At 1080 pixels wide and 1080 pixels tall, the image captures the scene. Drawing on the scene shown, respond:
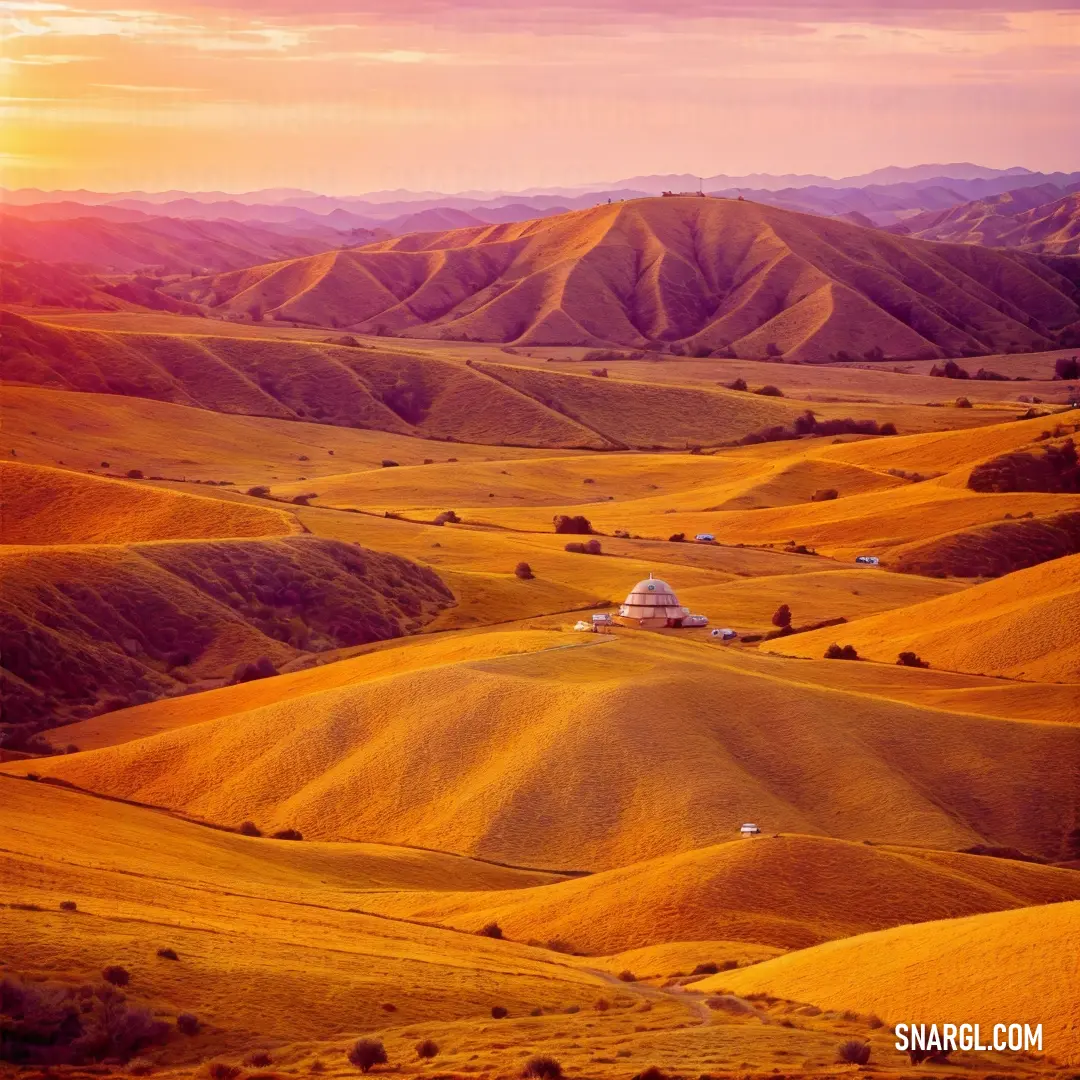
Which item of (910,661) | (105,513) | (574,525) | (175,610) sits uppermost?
(574,525)

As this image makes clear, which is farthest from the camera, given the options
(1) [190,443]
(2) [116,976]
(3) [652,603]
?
(1) [190,443]

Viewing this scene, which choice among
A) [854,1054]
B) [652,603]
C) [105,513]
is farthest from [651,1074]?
[105,513]

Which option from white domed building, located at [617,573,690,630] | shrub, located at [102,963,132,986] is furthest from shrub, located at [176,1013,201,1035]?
white domed building, located at [617,573,690,630]

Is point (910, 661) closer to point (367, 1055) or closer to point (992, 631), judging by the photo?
point (992, 631)

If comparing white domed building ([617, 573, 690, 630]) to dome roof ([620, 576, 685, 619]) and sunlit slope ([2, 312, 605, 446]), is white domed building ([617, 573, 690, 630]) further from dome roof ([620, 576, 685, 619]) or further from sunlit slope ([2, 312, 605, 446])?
sunlit slope ([2, 312, 605, 446])

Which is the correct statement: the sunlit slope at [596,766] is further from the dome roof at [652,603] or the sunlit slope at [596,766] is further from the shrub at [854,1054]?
the shrub at [854,1054]

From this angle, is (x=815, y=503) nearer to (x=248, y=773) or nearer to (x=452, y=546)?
(x=452, y=546)
